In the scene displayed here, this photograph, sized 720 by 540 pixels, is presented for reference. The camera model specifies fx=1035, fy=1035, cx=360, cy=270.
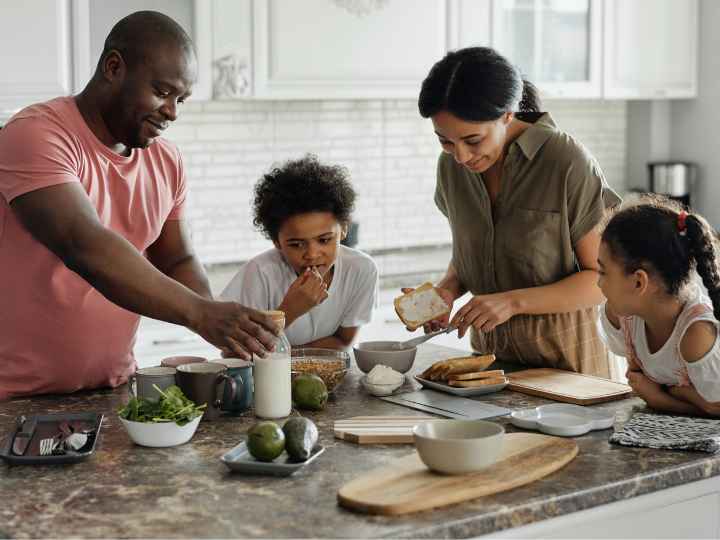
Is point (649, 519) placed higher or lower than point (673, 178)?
lower

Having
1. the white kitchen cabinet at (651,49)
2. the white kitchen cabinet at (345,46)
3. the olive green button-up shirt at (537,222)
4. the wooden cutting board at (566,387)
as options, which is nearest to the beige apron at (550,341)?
the olive green button-up shirt at (537,222)

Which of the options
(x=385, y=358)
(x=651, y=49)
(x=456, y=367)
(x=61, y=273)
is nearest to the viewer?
(x=61, y=273)

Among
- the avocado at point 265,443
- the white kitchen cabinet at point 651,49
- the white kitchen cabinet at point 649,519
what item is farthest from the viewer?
the white kitchen cabinet at point 651,49

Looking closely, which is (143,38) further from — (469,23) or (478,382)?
(469,23)

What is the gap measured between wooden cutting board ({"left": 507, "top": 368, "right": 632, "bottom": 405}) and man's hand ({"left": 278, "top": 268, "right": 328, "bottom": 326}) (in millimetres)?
520

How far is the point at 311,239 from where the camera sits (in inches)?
110

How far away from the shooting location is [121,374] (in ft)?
→ 8.13

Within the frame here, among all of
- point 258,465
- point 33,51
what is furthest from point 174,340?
point 258,465

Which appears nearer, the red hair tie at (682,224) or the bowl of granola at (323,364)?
the red hair tie at (682,224)

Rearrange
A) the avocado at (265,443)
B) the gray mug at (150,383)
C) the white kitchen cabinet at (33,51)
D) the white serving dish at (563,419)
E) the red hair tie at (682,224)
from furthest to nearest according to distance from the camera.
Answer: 1. the white kitchen cabinet at (33,51)
2. the red hair tie at (682,224)
3. the gray mug at (150,383)
4. the white serving dish at (563,419)
5. the avocado at (265,443)

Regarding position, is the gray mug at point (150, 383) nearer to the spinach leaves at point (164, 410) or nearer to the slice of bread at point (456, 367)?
the spinach leaves at point (164, 410)

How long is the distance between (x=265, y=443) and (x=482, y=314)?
904 mm

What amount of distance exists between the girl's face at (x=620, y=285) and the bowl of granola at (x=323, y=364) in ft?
2.04

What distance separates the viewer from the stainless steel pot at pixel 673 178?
223 inches
